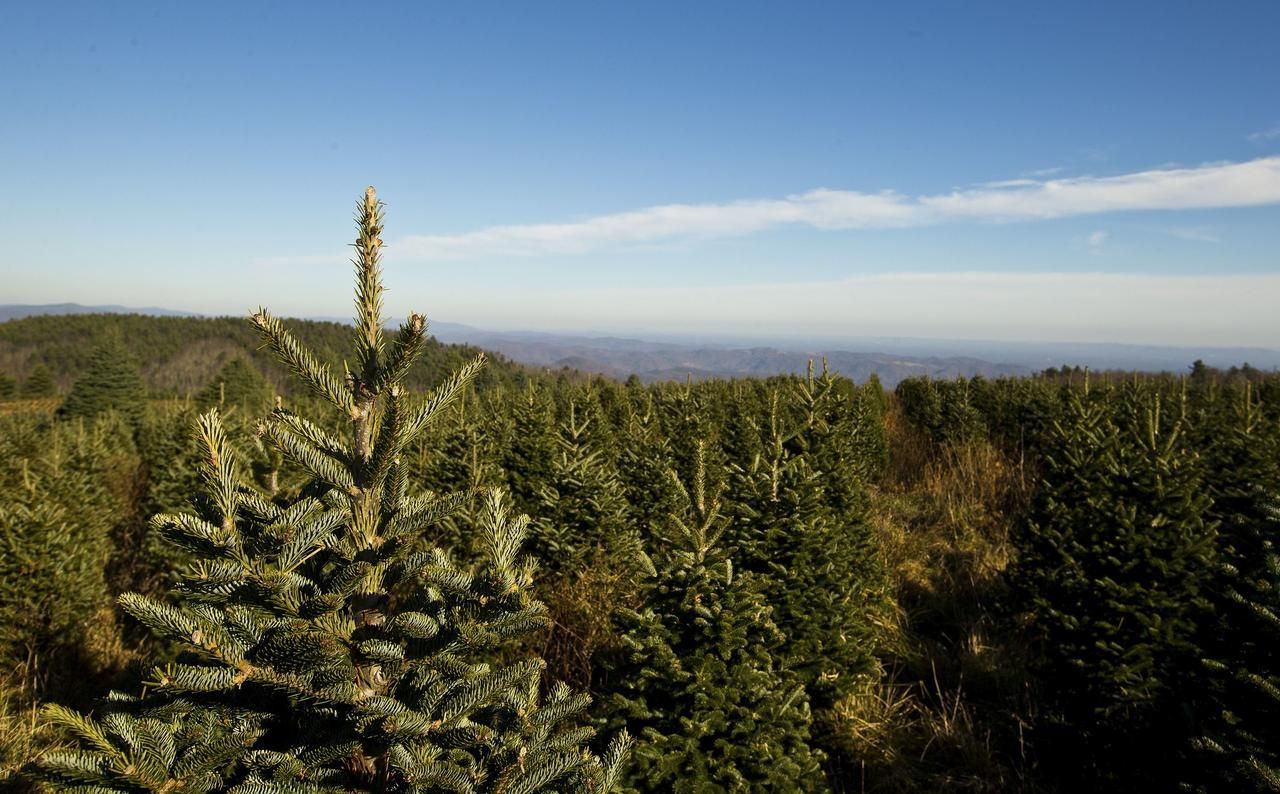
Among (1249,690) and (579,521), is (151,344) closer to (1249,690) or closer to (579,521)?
(579,521)

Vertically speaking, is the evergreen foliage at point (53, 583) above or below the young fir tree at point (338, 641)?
below

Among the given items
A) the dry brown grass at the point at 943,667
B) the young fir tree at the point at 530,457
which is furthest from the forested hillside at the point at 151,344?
the dry brown grass at the point at 943,667

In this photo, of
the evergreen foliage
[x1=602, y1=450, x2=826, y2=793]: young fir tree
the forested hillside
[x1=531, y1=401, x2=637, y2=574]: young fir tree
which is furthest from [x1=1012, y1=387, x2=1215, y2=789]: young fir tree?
the forested hillside

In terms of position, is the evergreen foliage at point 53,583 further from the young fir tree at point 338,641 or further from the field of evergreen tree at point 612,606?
the young fir tree at point 338,641

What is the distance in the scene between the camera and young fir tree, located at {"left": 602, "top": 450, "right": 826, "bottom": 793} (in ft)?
10.2

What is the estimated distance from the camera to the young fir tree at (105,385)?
37.1 m

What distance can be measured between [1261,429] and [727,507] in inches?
337

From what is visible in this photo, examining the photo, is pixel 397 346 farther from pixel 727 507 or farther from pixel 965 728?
pixel 965 728

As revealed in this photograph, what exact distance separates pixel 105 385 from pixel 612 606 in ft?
146

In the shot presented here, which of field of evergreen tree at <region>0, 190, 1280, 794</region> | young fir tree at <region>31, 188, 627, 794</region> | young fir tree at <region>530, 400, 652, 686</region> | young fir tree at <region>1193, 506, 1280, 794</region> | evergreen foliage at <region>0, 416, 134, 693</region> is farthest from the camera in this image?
young fir tree at <region>530, 400, 652, 686</region>

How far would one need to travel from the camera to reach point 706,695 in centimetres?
319

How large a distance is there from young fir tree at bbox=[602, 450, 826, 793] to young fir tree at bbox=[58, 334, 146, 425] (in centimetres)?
4318

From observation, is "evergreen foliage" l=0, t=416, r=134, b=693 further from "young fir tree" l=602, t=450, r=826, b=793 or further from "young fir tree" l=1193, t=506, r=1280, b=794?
"young fir tree" l=1193, t=506, r=1280, b=794

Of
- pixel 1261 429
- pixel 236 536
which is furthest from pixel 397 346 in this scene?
pixel 1261 429
